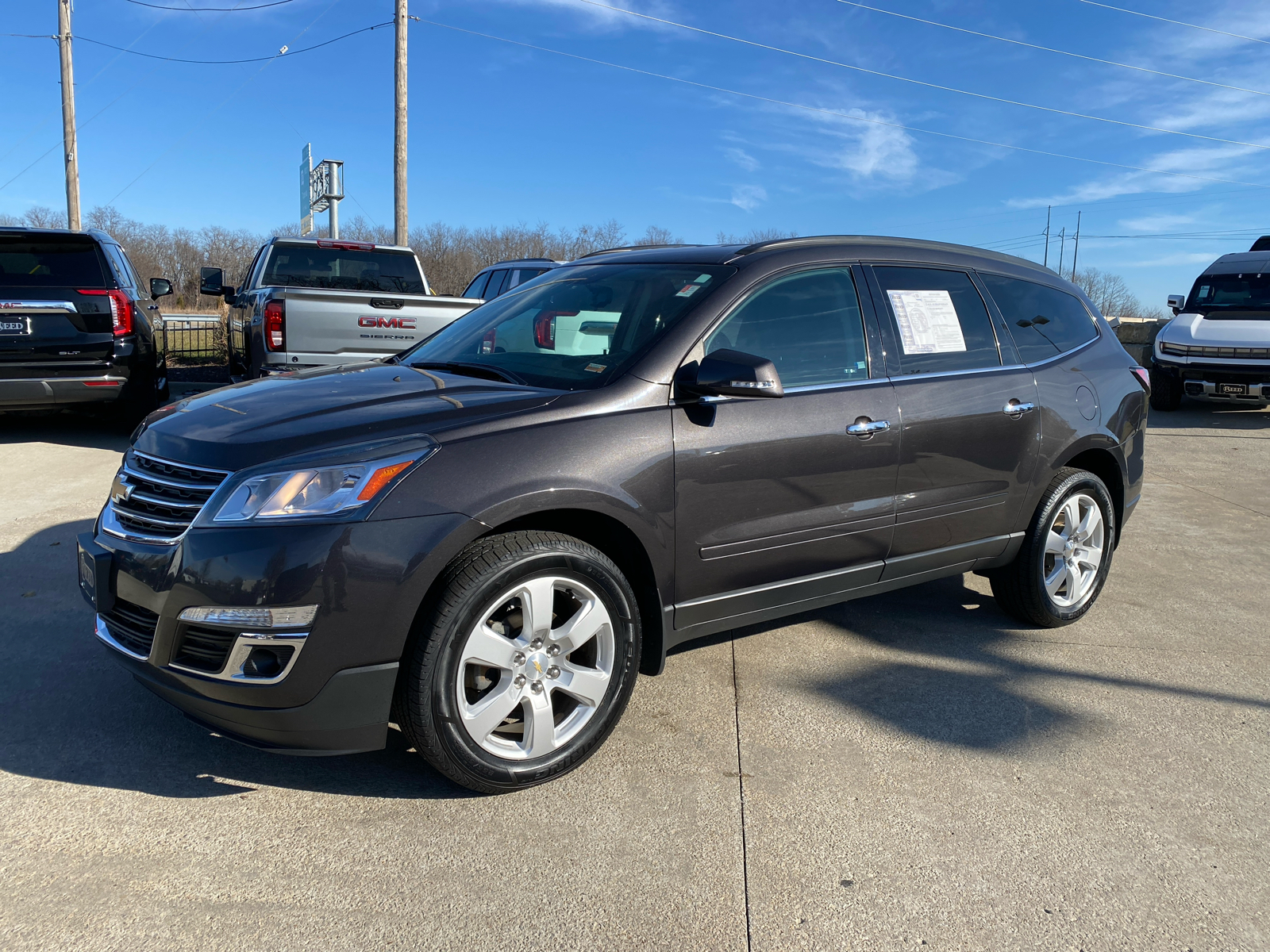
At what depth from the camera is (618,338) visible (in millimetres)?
3512

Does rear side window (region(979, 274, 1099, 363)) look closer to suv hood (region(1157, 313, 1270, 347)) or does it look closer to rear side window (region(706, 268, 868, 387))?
rear side window (region(706, 268, 868, 387))

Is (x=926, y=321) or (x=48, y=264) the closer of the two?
(x=926, y=321)

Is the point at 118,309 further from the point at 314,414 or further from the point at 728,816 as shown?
the point at 728,816

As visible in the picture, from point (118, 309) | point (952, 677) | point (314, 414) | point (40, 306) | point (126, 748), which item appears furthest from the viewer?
point (118, 309)

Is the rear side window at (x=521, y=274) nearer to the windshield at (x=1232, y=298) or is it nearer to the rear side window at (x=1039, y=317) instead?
the rear side window at (x=1039, y=317)

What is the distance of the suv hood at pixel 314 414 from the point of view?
2.79 metres

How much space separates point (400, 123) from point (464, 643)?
14107 mm

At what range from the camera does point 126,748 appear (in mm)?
3158

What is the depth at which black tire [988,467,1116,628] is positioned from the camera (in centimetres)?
445

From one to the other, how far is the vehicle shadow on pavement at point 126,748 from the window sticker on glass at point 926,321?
8.25 feet

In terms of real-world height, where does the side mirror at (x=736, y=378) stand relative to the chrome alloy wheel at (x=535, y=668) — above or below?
above

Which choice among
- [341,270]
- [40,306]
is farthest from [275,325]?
[341,270]

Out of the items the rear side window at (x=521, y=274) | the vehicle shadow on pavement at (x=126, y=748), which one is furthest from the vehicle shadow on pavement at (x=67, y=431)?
the rear side window at (x=521, y=274)

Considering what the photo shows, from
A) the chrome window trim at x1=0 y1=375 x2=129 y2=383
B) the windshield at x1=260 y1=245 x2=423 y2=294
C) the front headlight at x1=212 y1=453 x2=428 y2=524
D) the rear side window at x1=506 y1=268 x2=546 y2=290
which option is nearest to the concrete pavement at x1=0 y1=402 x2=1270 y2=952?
the front headlight at x1=212 y1=453 x2=428 y2=524
